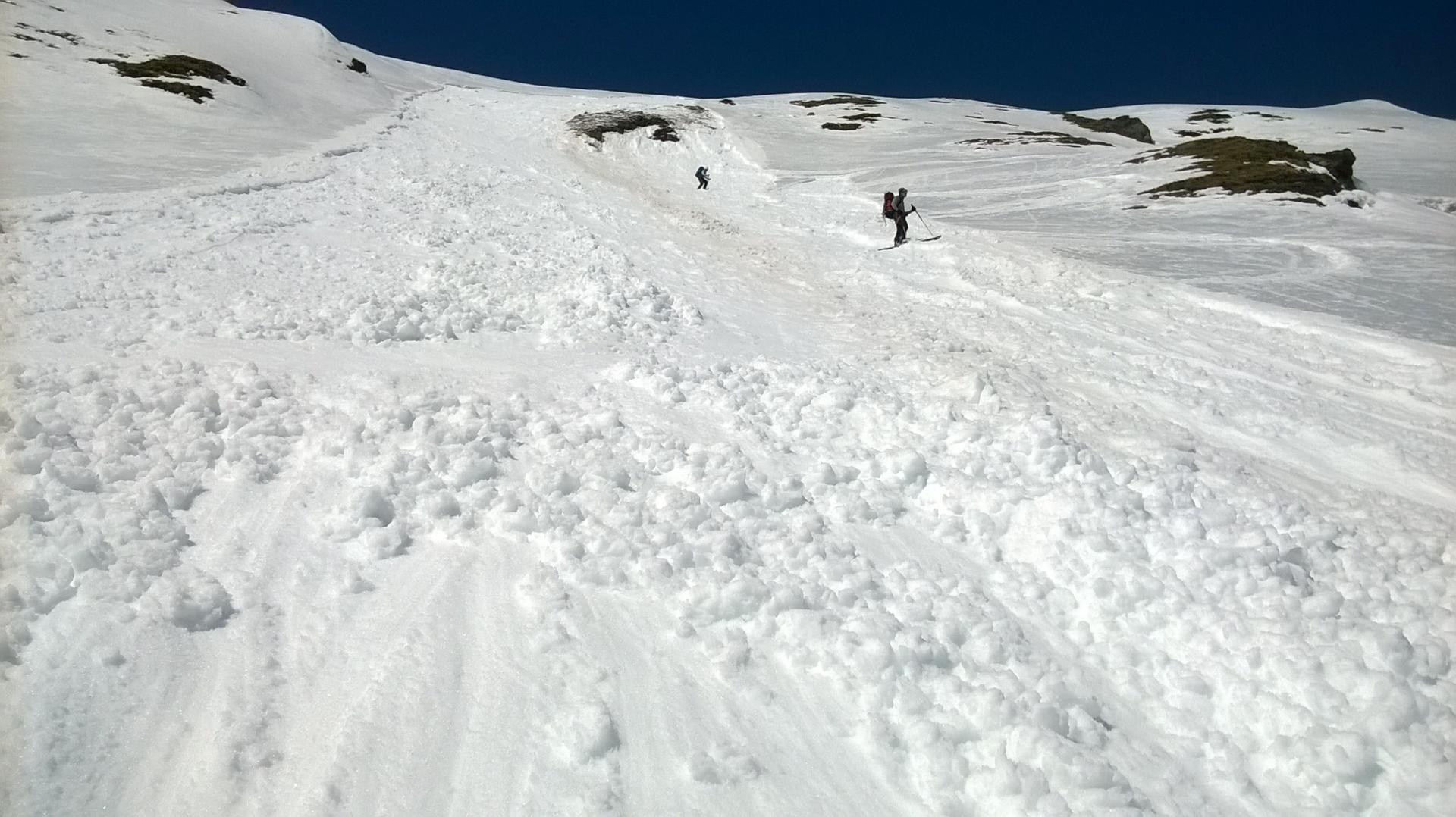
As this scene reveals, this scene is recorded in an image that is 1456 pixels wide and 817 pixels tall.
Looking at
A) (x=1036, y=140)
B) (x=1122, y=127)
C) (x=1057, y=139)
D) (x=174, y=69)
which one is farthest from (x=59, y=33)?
(x=1122, y=127)

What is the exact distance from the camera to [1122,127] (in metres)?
55.0

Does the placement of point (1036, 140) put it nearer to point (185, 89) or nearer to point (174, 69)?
point (185, 89)

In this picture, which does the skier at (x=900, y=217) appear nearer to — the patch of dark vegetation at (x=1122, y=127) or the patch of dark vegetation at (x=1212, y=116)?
the patch of dark vegetation at (x=1122, y=127)

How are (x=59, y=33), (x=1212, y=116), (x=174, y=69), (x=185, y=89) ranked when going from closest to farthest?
1. (x=185, y=89)
2. (x=174, y=69)
3. (x=59, y=33)
4. (x=1212, y=116)

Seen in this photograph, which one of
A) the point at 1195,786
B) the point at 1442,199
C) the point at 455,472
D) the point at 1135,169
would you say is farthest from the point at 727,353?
the point at 1442,199

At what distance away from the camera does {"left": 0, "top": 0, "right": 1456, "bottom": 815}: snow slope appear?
3.46m

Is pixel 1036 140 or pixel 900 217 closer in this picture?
pixel 900 217

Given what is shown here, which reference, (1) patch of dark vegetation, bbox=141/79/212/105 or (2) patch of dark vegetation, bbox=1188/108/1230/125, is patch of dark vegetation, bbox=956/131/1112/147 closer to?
(1) patch of dark vegetation, bbox=141/79/212/105

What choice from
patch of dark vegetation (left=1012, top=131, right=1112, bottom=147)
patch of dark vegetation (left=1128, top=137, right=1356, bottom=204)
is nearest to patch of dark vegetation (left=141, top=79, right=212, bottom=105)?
patch of dark vegetation (left=1128, top=137, right=1356, bottom=204)

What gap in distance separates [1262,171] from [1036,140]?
18.4 metres

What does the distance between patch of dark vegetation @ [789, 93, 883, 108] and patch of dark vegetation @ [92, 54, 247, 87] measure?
43.7 metres

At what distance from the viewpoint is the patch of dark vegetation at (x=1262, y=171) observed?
862 inches

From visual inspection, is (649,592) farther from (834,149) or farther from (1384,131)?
(1384,131)

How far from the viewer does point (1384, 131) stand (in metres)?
57.6
